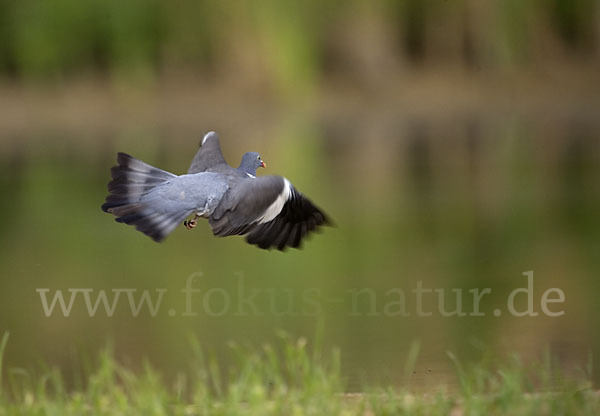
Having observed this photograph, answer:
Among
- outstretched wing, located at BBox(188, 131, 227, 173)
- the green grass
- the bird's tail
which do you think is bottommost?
the green grass

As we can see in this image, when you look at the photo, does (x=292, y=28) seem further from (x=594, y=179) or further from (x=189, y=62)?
(x=594, y=179)

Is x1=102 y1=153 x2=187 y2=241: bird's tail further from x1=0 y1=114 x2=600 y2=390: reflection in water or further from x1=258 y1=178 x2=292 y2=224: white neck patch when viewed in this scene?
x1=0 y1=114 x2=600 y2=390: reflection in water

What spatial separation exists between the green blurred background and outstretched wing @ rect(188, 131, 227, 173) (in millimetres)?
956

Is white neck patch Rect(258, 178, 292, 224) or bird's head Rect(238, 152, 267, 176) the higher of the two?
bird's head Rect(238, 152, 267, 176)

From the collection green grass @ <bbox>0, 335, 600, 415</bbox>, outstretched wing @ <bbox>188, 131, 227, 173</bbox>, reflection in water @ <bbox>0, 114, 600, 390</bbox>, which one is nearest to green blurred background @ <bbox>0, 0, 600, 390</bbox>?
reflection in water @ <bbox>0, 114, 600, 390</bbox>

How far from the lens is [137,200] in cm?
564

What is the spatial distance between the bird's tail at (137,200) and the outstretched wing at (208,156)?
0.22m

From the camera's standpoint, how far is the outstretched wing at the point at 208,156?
19.7 ft

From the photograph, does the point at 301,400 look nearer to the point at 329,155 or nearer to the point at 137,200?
the point at 137,200

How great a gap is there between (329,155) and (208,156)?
13.4 meters

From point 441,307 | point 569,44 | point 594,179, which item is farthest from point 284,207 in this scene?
point 569,44

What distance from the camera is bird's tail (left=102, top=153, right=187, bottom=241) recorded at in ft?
17.9

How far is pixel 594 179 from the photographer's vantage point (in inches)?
600

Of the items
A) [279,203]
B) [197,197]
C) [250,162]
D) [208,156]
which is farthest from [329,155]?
[197,197]
